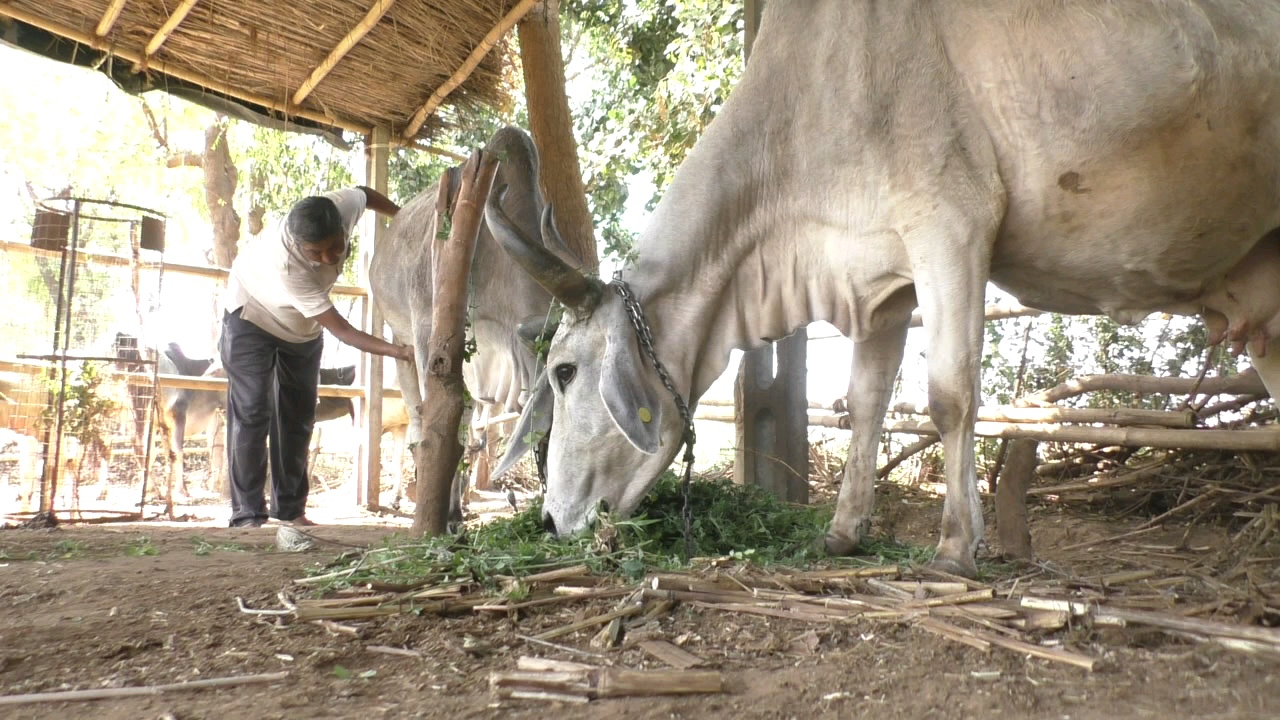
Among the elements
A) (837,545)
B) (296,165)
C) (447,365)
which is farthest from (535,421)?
(296,165)

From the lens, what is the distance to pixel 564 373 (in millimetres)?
3746

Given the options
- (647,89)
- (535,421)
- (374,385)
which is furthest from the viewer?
(647,89)

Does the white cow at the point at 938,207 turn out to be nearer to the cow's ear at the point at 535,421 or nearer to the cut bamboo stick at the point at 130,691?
the cow's ear at the point at 535,421

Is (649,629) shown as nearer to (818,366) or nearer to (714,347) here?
(714,347)

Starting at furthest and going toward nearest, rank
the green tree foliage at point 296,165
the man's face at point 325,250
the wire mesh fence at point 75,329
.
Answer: the green tree foliage at point 296,165 < the wire mesh fence at point 75,329 < the man's face at point 325,250

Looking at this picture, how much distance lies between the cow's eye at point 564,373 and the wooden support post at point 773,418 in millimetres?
1822

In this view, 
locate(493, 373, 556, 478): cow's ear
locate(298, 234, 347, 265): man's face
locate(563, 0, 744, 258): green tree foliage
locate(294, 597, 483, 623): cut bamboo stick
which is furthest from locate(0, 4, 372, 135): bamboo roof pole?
locate(294, 597, 483, 623): cut bamboo stick

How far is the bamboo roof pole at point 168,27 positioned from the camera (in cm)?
542

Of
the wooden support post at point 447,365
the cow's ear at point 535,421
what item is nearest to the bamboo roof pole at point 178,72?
the wooden support post at point 447,365

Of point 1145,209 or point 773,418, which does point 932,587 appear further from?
point 773,418

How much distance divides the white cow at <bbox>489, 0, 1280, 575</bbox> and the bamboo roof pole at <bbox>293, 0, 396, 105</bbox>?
8.94 ft

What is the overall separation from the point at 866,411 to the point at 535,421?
1.35 meters

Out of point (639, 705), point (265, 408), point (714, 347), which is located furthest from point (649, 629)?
point (265, 408)

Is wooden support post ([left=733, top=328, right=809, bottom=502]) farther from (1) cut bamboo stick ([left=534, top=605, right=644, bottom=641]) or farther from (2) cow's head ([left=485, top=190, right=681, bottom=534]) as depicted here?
(1) cut bamboo stick ([left=534, top=605, right=644, bottom=641])
